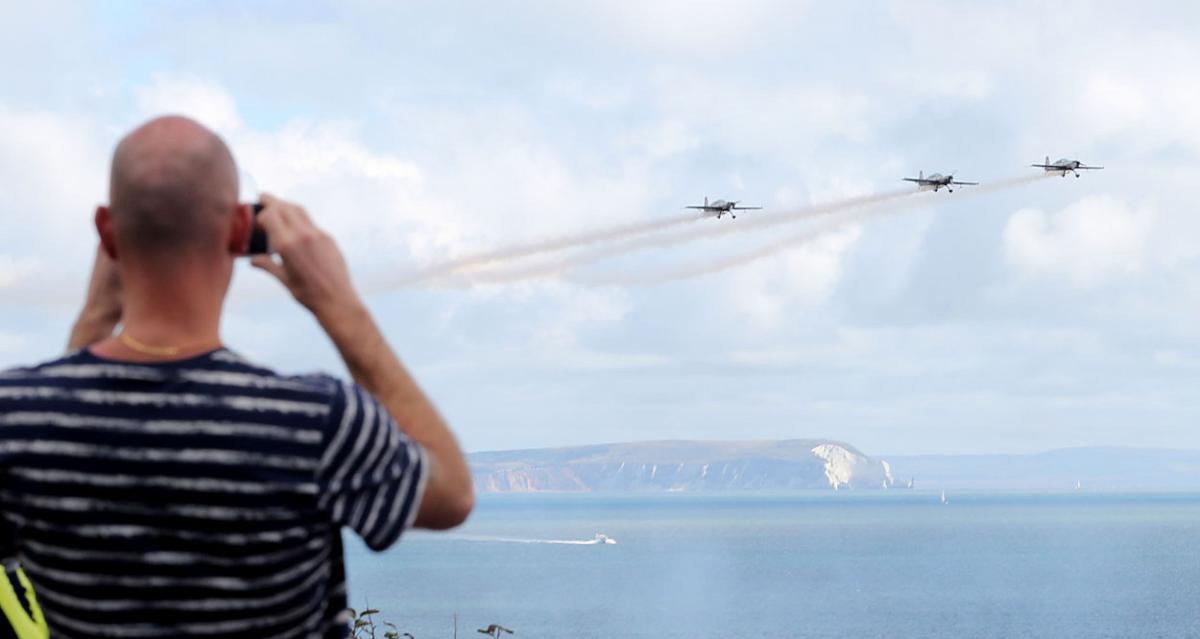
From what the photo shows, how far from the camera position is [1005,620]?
140125mm

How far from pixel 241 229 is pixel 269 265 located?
19 centimetres

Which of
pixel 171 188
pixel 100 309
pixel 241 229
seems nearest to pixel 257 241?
pixel 241 229

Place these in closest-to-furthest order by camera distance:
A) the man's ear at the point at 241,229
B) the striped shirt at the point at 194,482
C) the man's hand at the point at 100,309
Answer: the striped shirt at the point at 194,482 → the man's ear at the point at 241,229 → the man's hand at the point at 100,309

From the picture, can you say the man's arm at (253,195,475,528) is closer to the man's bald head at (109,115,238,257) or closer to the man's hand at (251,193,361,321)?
the man's hand at (251,193,361,321)

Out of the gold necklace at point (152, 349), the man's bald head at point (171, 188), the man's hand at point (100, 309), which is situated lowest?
the gold necklace at point (152, 349)

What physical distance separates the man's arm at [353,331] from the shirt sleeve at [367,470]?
13 centimetres

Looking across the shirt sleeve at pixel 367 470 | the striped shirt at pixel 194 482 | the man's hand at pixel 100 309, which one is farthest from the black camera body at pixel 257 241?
the man's hand at pixel 100 309

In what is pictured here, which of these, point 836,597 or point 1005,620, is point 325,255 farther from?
point 836,597

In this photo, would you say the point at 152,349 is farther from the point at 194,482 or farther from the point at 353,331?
the point at 353,331

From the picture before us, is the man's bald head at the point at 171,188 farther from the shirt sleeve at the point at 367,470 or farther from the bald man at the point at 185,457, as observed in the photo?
the shirt sleeve at the point at 367,470

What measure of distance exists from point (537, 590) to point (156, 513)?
513 ft

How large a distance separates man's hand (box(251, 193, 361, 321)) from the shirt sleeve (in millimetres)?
290

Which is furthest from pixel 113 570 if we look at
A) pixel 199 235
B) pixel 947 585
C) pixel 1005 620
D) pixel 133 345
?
pixel 947 585

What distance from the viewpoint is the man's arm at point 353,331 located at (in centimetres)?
325
